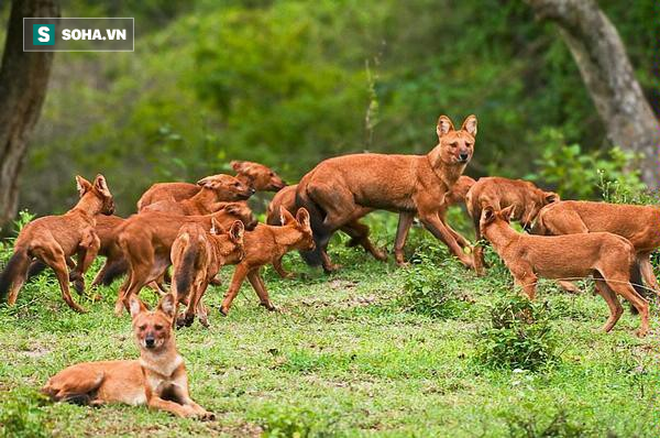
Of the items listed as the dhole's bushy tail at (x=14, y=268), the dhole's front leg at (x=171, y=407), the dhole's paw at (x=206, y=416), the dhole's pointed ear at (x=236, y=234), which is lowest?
the dhole's paw at (x=206, y=416)

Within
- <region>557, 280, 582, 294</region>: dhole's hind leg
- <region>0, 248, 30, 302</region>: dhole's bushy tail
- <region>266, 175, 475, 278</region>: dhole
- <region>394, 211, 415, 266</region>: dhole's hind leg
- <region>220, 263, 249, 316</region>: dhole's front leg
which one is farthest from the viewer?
<region>394, 211, 415, 266</region>: dhole's hind leg

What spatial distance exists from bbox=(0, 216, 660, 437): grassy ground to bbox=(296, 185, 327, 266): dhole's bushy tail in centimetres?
23

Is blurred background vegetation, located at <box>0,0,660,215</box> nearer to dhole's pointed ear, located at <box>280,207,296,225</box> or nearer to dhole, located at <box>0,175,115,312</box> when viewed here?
dhole's pointed ear, located at <box>280,207,296,225</box>

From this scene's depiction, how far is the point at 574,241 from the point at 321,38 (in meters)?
19.2

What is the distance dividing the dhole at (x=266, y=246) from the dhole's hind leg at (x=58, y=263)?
48.9 inches

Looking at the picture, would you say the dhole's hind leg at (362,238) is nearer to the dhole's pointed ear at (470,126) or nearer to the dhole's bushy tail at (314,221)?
the dhole's bushy tail at (314,221)

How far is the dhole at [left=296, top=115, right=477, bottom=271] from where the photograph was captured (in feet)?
40.4

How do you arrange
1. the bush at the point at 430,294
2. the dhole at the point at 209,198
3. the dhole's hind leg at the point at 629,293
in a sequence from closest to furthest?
1. the dhole's hind leg at the point at 629,293
2. the bush at the point at 430,294
3. the dhole at the point at 209,198

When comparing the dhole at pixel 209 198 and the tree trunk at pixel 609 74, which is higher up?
the tree trunk at pixel 609 74

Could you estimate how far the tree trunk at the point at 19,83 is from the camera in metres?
16.5

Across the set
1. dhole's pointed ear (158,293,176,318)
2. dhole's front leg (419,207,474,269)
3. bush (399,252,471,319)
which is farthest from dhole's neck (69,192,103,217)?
dhole's front leg (419,207,474,269)

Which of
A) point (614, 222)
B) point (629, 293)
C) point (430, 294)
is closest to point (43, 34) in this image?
point (430, 294)

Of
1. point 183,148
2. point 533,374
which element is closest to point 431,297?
point 533,374

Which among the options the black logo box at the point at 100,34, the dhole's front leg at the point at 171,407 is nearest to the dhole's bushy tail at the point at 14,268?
the dhole's front leg at the point at 171,407
